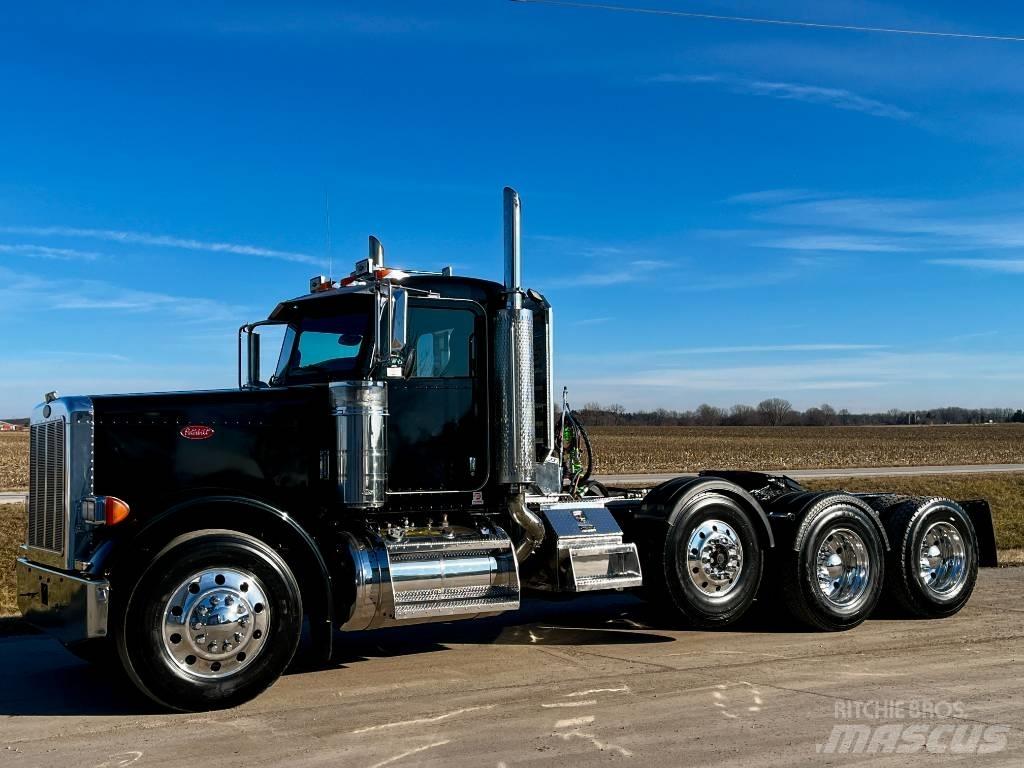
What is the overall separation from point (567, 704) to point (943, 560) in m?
5.18

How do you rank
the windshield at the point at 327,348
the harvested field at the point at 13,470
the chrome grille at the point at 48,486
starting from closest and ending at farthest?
the chrome grille at the point at 48,486 → the windshield at the point at 327,348 → the harvested field at the point at 13,470

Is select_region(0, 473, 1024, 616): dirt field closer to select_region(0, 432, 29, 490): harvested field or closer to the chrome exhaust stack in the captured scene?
the chrome exhaust stack

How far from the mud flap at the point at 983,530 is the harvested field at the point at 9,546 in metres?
9.60

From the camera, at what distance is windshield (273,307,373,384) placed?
7.65 meters

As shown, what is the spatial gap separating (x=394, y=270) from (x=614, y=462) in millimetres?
37527

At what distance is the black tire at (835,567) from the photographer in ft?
29.0

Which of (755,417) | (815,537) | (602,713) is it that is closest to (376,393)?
(602,713)

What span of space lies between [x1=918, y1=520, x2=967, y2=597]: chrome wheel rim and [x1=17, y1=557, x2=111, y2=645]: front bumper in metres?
7.15

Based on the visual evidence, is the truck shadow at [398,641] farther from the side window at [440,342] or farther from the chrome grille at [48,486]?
the side window at [440,342]

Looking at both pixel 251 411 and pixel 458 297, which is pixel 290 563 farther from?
pixel 458 297

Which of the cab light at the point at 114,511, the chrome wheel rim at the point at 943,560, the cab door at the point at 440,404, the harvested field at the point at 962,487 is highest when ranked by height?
the cab door at the point at 440,404

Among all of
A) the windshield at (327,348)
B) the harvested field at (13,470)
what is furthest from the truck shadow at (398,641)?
the harvested field at (13,470)

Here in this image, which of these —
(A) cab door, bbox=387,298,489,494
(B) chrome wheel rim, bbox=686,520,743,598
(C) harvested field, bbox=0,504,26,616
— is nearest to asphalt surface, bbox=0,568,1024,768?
(B) chrome wheel rim, bbox=686,520,743,598

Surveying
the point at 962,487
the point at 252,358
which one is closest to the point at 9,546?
the point at 252,358
